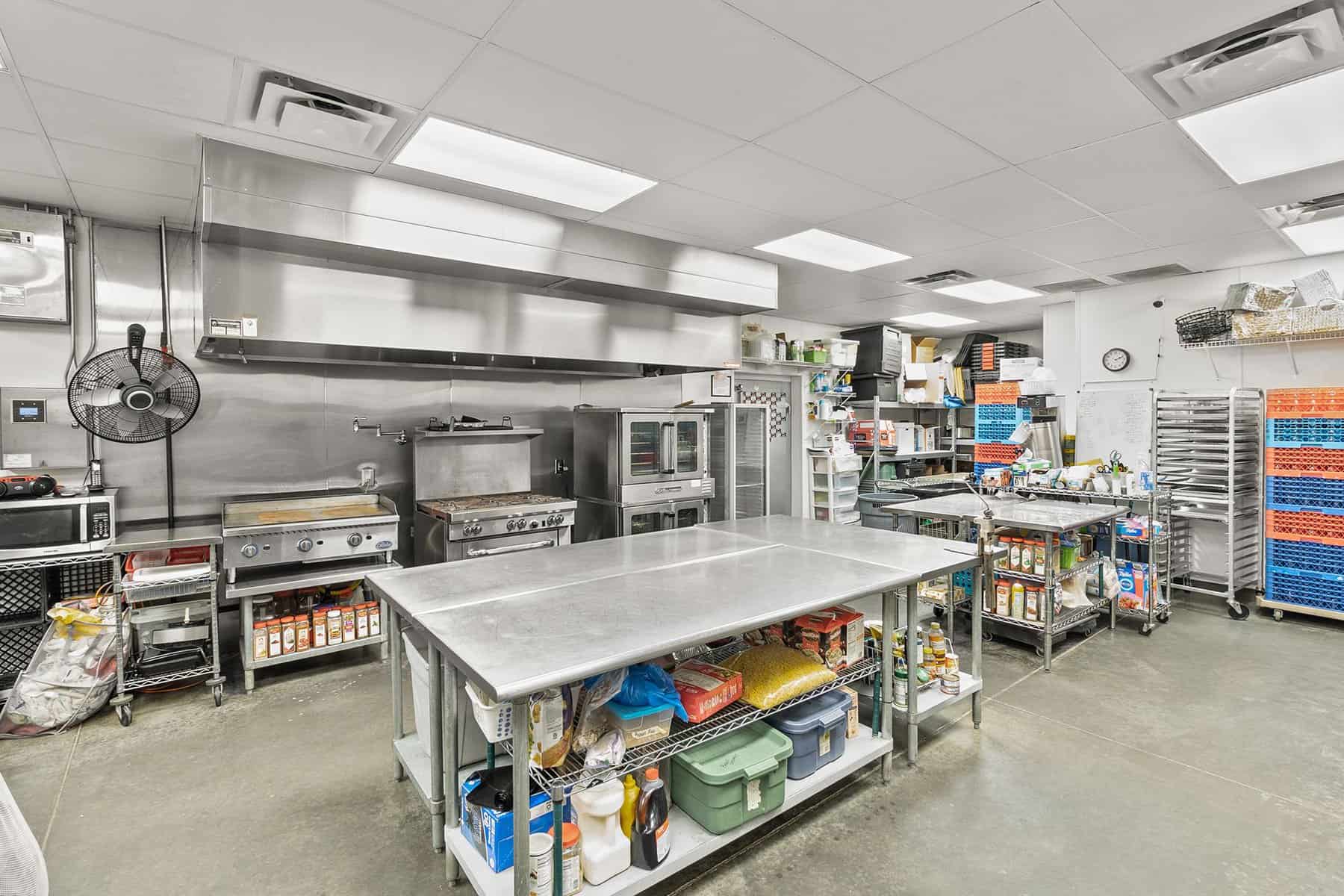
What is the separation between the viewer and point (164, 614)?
3191 mm

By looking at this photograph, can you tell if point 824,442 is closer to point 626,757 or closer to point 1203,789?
point 1203,789

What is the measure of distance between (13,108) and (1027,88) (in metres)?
3.82

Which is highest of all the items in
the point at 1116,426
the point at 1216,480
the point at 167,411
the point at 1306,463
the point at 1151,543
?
the point at 167,411

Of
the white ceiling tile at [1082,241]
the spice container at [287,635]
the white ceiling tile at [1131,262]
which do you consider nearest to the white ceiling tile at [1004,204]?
the white ceiling tile at [1082,241]

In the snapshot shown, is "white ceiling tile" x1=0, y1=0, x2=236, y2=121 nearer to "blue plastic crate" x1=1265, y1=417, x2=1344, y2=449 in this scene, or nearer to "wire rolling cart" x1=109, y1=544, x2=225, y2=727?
"wire rolling cart" x1=109, y1=544, x2=225, y2=727

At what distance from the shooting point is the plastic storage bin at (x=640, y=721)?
6.00 feet

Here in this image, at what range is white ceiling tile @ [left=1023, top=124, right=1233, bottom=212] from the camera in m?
2.82

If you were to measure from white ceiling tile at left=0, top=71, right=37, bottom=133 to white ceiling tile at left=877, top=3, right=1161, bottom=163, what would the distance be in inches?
122

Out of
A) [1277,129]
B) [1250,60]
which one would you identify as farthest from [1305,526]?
[1250,60]

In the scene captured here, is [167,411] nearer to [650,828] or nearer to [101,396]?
[101,396]

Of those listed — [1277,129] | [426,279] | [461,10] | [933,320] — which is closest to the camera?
[461,10]

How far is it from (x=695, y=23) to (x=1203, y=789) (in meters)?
3.39

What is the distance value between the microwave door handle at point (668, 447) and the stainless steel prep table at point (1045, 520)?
1.64 m

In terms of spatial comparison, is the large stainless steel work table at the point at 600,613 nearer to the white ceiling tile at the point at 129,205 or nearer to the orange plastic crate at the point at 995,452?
the white ceiling tile at the point at 129,205
